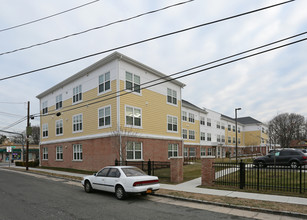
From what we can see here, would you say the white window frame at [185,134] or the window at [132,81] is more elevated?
the window at [132,81]

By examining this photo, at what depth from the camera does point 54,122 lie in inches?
1211

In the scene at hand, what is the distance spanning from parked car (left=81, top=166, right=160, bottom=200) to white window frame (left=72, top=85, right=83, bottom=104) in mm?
15323

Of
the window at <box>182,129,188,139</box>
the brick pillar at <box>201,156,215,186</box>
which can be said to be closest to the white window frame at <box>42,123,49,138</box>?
the window at <box>182,129,188,139</box>

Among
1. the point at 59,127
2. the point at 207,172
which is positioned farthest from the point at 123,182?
the point at 59,127

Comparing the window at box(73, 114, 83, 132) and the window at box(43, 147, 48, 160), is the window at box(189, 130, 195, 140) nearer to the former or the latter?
the window at box(73, 114, 83, 132)

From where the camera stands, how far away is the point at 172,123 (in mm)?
27500

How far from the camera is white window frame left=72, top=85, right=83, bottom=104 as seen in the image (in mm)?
25812

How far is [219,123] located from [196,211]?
4800 cm

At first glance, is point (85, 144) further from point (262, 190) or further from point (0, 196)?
point (262, 190)

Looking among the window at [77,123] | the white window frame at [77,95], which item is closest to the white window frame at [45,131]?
the window at [77,123]

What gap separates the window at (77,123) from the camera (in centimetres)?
2539

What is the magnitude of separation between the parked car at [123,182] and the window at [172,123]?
51.4 ft

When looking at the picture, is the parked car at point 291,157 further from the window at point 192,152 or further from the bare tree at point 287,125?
the bare tree at point 287,125

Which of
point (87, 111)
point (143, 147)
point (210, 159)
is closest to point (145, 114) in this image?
point (143, 147)
